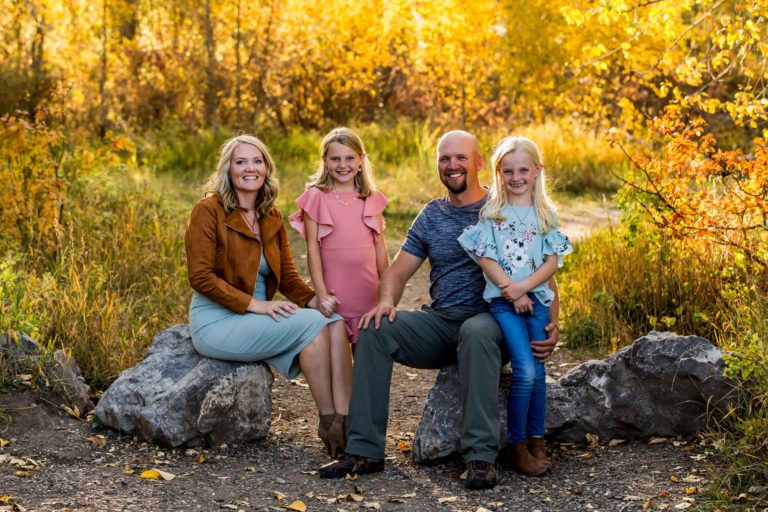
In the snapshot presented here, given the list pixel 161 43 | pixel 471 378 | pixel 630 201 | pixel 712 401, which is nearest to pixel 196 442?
pixel 471 378

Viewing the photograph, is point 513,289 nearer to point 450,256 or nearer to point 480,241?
point 480,241

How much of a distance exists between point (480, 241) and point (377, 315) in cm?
54

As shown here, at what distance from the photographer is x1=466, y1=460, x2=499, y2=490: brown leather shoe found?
408cm

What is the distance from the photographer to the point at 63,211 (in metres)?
6.86

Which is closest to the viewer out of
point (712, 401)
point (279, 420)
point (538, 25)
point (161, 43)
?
point (712, 401)

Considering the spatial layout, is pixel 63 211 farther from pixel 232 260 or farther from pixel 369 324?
pixel 369 324

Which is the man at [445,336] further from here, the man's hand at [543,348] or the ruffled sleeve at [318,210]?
the ruffled sleeve at [318,210]

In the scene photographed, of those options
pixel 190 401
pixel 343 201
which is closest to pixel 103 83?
pixel 343 201

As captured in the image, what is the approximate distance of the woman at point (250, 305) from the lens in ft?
14.7

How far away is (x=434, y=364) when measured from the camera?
4492 millimetres

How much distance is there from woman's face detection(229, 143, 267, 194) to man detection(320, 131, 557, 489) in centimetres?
73

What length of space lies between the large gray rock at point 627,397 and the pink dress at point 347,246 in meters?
0.52

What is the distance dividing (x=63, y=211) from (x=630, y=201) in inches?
145

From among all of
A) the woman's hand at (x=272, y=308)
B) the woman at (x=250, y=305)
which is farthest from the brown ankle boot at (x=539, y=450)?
the woman's hand at (x=272, y=308)
